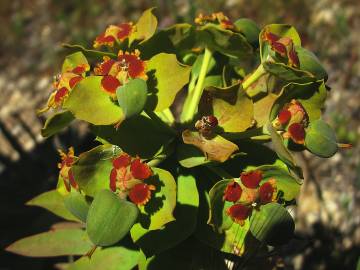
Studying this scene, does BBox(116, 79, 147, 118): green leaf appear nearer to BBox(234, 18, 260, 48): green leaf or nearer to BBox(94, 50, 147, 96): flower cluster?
BBox(94, 50, 147, 96): flower cluster

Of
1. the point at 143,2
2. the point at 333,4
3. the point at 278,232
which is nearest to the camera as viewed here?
the point at 278,232

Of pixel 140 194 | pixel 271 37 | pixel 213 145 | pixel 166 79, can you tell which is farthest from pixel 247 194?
pixel 271 37

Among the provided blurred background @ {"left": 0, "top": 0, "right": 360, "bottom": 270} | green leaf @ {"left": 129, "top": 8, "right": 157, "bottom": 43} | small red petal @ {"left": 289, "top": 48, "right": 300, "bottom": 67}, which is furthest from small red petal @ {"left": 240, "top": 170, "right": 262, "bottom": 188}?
blurred background @ {"left": 0, "top": 0, "right": 360, "bottom": 270}

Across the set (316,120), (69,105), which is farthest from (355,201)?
(69,105)

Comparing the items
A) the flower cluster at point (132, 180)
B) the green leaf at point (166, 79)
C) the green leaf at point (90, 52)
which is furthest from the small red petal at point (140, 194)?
the green leaf at point (90, 52)

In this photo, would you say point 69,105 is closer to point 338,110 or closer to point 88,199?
point 88,199

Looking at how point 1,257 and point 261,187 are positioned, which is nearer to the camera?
point 261,187

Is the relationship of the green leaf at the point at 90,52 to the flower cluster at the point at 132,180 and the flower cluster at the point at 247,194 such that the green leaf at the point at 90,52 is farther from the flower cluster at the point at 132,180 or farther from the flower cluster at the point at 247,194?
the flower cluster at the point at 247,194
